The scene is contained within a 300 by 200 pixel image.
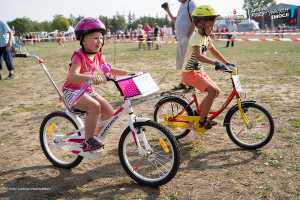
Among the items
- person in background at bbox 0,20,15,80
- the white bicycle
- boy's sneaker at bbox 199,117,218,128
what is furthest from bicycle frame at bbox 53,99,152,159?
person in background at bbox 0,20,15,80

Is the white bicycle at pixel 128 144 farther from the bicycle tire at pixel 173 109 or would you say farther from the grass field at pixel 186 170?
the bicycle tire at pixel 173 109

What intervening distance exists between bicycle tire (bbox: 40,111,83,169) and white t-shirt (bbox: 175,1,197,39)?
3876 millimetres

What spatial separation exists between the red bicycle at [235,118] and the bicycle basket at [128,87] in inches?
65.6

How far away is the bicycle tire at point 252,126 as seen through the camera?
3.58 metres

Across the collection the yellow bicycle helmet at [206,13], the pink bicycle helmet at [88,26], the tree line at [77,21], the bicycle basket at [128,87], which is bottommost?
the bicycle basket at [128,87]

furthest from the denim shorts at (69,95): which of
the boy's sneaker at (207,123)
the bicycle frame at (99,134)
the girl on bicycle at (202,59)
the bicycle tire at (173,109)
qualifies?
the boy's sneaker at (207,123)

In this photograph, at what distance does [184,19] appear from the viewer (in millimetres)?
5969

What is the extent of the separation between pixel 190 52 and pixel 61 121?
224 cm

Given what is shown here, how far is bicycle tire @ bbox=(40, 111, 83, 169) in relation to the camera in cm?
336

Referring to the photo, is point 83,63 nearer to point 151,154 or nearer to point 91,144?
point 91,144

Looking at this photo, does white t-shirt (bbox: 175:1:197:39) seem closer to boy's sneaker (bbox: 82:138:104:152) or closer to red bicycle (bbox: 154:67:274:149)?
red bicycle (bbox: 154:67:274:149)

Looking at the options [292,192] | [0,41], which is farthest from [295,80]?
[0,41]

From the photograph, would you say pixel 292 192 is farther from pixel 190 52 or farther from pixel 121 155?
pixel 190 52

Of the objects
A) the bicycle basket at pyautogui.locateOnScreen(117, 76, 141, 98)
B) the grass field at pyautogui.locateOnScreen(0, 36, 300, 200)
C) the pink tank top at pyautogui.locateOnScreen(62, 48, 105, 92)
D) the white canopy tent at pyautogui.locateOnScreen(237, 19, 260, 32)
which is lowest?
the grass field at pyautogui.locateOnScreen(0, 36, 300, 200)
